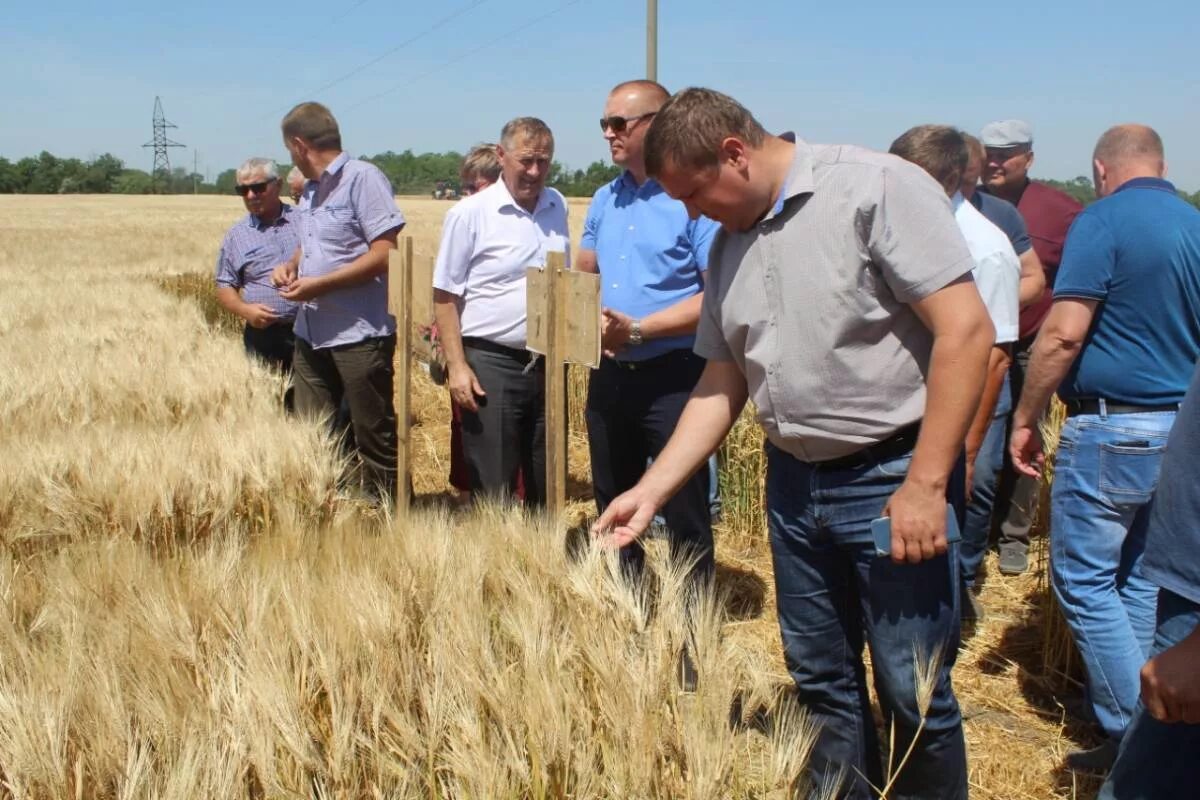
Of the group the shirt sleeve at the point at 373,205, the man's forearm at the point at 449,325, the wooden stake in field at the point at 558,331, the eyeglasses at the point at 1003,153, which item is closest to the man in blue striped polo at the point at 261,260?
the shirt sleeve at the point at 373,205

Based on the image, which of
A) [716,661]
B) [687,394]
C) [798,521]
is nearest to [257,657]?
[716,661]

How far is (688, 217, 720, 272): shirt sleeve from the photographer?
11.7 feet

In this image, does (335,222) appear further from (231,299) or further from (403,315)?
(231,299)

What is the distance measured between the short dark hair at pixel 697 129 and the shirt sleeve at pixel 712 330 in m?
0.33

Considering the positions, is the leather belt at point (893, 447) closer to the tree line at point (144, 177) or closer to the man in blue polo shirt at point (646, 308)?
the man in blue polo shirt at point (646, 308)

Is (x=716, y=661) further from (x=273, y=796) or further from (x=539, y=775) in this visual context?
(x=273, y=796)

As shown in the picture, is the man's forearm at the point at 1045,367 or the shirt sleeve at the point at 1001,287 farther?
the shirt sleeve at the point at 1001,287

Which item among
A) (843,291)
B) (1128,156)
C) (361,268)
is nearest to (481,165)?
(361,268)

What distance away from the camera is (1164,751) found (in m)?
1.65

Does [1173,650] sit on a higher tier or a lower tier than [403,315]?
lower

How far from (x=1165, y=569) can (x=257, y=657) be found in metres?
1.50

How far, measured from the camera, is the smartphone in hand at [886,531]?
7.39 feet

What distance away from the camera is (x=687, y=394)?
367cm

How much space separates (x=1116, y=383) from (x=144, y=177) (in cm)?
9436
